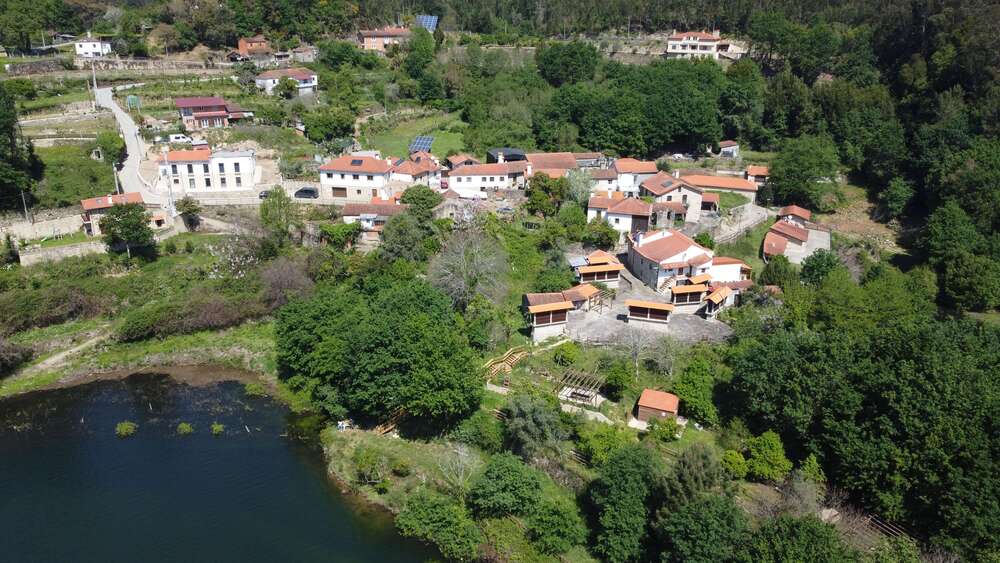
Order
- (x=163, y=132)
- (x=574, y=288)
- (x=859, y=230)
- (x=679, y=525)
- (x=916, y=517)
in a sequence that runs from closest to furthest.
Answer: (x=679, y=525) < (x=916, y=517) < (x=574, y=288) < (x=859, y=230) < (x=163, y=132)

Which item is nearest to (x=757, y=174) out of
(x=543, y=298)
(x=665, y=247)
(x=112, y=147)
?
(x=665, y=247)

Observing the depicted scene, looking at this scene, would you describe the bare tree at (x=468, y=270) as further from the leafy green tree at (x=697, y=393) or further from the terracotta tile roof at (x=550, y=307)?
the leafy green tree at (x=697, y=393)

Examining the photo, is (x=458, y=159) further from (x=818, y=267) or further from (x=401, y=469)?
(x=401, y=469)

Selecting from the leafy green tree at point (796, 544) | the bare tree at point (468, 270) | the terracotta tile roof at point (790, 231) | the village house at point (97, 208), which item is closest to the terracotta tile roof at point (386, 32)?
the village house at point (97, 208)

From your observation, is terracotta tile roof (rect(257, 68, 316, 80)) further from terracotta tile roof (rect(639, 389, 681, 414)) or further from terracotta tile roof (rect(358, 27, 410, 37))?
terracotta tile roof (rect(639, 389, 681, 414))

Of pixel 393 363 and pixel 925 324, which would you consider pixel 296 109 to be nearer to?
pixel 393 363

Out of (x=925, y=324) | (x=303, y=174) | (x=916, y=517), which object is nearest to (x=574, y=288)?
(x=925, y=324)
